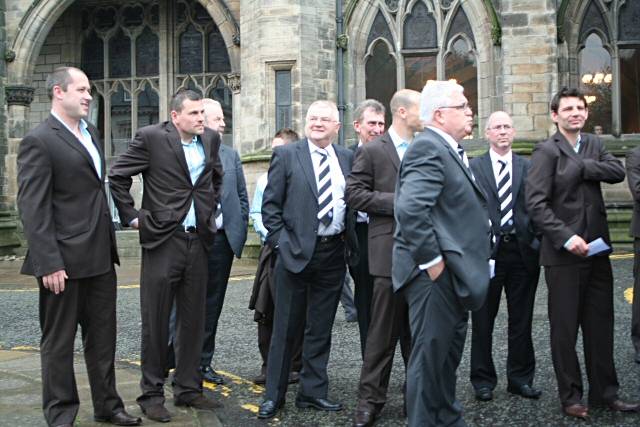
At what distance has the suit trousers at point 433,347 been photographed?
4.03 metres

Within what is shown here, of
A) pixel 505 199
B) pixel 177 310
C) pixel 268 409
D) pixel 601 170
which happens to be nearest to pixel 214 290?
pixel 177 310

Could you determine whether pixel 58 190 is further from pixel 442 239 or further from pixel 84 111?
pixel 442 239

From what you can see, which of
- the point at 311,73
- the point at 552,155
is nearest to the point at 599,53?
the point at 311,73

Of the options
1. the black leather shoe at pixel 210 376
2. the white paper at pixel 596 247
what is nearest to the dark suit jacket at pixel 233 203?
the black leather shoe at pixel 210 376

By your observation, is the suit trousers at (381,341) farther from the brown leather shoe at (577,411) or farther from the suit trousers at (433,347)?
the brown leather shoe at (577,411)

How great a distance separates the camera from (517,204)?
5.66 meters

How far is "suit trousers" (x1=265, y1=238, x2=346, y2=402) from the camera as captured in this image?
527cm

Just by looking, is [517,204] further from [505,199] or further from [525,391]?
[525,391]

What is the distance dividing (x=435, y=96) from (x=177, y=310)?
2.21 metres

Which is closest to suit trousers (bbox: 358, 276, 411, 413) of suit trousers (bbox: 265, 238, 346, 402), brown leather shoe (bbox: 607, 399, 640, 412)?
suit trousers (bbox: 265, 238, 346, 402)

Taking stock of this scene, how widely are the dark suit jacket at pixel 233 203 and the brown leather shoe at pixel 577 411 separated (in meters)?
2.47

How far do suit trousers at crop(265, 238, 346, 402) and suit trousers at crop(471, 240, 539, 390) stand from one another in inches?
37.7

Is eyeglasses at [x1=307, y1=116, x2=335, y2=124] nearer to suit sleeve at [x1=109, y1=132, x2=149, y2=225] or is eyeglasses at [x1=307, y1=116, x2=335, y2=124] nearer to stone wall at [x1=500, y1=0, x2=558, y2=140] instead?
suit sleeve at [x1=109, y1=132, x2=149, y2=225]

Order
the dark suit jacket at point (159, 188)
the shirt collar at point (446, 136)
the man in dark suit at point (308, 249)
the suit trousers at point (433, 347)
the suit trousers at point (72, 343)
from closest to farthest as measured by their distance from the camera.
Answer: the suit trousers at point (433, 347)
the shirt collar at point (446, 136)
the suit trousers at point (72, 343)
the dark suit jacket at point (159, 188)
the man in dark suit at point (308, 249)
